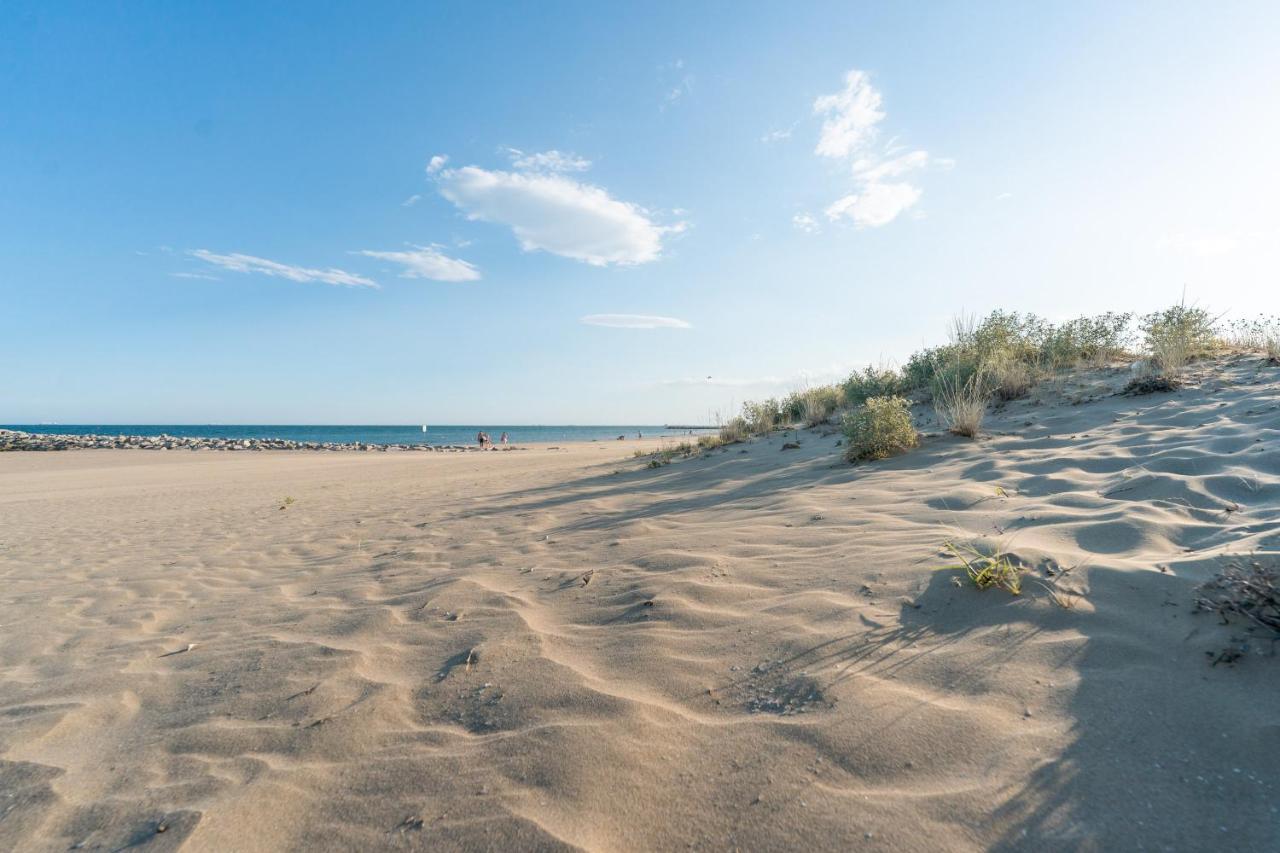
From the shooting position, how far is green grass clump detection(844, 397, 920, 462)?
5906 millimetres

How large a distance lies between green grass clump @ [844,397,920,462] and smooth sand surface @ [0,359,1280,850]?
4.13ft

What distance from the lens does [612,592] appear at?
3.32 meters

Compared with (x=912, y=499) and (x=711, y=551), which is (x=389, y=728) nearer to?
(x=711, y=551)

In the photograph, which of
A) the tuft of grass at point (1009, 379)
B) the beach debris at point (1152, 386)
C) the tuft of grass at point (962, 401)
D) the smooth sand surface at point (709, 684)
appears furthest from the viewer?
the tuft of grass at point (1009, 379)

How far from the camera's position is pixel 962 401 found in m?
6.66

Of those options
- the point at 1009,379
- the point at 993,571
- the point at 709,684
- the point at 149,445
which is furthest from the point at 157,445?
the point at 993,571

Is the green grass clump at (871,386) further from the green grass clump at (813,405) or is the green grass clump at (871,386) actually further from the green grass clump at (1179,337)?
the green grass clump at (1179,337)

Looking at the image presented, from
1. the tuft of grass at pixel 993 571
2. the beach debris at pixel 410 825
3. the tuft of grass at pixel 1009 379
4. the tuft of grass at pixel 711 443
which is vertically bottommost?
the beach debris at pixel 410 825

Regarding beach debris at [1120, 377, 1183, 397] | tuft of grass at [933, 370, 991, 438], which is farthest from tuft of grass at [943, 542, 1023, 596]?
beach debris at [1120, 377, 1183, 397]

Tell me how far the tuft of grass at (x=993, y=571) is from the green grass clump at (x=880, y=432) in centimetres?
321

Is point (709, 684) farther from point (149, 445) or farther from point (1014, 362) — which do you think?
point (149, 445)

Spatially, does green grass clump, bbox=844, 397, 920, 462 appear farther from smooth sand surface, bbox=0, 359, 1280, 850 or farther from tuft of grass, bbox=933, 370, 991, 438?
smooth sand surface, bbox=0, 359, 1280, 850

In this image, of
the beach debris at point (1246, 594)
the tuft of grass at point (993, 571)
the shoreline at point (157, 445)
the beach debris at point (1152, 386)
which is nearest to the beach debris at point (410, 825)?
the tuft of grass at point (993, 571)

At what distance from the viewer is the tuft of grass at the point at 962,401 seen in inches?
240
